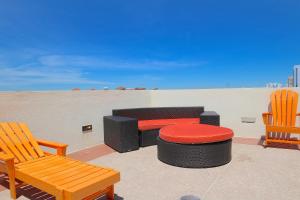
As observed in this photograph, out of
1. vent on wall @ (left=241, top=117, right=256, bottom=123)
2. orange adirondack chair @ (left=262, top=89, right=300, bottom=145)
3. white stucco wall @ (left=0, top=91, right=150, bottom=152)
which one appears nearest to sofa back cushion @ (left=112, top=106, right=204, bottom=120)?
white stucco wall @ (left=0, top=91, right=150, bottom=152)

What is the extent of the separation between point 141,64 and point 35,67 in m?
10.4

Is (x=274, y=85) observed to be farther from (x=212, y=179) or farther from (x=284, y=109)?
(x=212, y=179)

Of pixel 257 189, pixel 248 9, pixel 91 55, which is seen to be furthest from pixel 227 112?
pixel 91 55

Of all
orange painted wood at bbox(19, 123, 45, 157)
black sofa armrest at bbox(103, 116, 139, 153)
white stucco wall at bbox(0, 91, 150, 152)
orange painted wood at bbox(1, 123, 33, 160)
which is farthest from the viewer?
black sofa armrest at bbox(103, 116, 139, 153)

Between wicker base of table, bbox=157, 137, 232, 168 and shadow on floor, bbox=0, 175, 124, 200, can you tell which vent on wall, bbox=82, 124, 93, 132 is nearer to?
shadow on floor, bbox=0, 175, 124, 200

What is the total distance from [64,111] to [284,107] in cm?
511

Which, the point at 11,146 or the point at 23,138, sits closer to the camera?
the point at 11,146

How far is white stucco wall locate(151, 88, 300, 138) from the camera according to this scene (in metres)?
6.12

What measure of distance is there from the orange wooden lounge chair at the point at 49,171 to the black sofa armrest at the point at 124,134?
1.72 metres

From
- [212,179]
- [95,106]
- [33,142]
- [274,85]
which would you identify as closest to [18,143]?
[33,142]

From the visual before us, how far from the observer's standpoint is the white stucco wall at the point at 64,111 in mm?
4019

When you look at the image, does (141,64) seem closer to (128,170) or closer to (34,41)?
(34,41)

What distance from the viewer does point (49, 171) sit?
264 cm

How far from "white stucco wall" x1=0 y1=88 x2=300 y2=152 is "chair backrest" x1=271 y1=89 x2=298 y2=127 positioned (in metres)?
0.57
